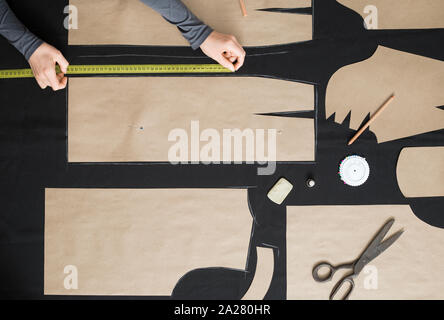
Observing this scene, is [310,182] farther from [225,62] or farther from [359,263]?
[225,62]

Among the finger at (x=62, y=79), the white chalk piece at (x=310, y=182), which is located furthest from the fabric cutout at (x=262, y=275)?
the finger at (x=62, y=79)

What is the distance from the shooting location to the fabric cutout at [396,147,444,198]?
3.95 ft

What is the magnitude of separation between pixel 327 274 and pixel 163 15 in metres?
0.99

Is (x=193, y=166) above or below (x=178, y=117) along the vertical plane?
below

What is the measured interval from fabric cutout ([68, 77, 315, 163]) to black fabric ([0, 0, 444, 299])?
4cm

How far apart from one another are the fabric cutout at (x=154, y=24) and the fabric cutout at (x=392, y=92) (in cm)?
21

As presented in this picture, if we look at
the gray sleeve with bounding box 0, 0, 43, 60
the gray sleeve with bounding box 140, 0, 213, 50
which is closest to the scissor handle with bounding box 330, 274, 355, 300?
the gray sleeve with bounding box 140, 0, 213, 50

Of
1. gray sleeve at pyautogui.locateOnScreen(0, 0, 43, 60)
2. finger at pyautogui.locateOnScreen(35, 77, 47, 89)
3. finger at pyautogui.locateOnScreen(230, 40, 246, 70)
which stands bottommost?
finger at pyautogui.locateOnScreen(35, 77, 47, 89)

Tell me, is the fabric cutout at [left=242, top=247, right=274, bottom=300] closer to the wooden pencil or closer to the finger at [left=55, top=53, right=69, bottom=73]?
the wooden pencil

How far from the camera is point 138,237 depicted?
1.22m

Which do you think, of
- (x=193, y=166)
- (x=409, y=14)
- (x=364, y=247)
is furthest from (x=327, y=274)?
(x=409, y=14)

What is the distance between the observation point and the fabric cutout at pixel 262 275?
1209 millimetres

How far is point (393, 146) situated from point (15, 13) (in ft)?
4.40
